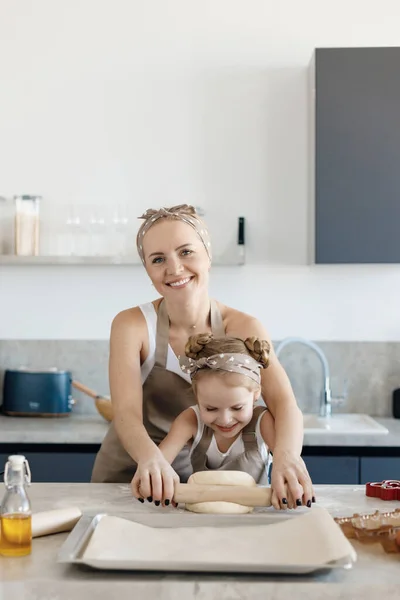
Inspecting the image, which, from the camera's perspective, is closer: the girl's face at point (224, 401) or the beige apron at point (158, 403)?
the girl's face at point (224, 401)

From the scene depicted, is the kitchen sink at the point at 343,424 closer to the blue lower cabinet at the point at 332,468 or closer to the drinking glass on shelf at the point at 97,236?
the blue lower cabinet at the point at 332,468

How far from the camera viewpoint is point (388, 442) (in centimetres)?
320

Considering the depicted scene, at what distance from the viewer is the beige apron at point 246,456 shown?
1.94 meters

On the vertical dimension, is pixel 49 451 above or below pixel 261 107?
below

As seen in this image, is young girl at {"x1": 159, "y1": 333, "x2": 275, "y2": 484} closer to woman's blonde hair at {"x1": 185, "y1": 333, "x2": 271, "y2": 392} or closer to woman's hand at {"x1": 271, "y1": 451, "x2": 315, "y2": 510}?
woman's blonde hair at {"x1": 185, "y1": 333, "x2": 271, "y2": 392}

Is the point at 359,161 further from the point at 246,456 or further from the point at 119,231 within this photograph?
the point at 246,456

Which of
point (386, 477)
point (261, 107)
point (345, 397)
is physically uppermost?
point (261, 107)

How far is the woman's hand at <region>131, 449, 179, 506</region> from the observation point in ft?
5.27

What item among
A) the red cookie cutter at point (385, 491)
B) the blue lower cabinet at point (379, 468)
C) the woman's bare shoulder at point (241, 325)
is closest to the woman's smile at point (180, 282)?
the woman's bare shoulder at point (241, 325)

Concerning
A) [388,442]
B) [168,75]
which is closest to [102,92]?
[168,75]

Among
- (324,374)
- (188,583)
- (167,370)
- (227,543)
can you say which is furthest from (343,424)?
(188,583)

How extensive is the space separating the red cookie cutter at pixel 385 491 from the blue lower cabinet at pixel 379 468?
1.38m

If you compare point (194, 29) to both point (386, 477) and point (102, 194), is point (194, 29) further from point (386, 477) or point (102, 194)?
point (386, 477)

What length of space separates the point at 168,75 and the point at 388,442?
1.90 metres
